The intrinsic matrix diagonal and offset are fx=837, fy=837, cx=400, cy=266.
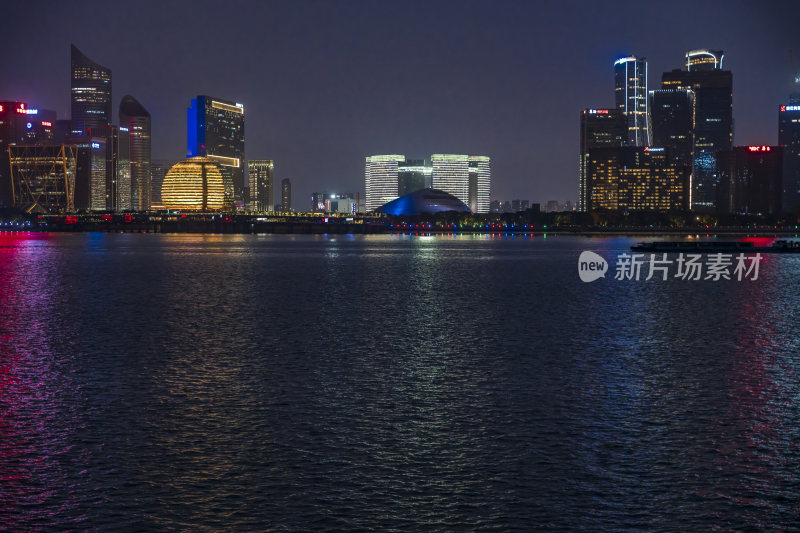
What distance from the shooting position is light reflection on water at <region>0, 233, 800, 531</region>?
13.9 m

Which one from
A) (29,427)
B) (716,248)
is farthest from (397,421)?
(716,248)

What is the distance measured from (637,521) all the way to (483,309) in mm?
36479

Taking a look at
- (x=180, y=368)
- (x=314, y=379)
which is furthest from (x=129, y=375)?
(x=314, y=379)

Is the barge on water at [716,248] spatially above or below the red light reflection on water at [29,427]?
above

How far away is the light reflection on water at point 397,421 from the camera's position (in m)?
13.9

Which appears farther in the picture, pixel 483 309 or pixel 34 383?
pixel 483 309

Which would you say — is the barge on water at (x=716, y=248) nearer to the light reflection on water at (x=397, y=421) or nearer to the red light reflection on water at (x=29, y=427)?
the light reflection on water at (x=397, y=421)

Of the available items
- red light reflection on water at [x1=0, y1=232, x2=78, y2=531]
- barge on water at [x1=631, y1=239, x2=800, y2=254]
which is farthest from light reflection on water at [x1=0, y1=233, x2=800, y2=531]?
barge on water at [x1=631, y1=239, x2=800, y2=254]

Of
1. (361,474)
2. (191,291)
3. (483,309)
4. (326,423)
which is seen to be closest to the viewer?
(361,474)

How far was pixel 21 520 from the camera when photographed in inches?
521

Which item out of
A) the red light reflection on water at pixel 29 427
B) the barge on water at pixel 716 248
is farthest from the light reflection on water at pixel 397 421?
the barge on water at pixel 716 248

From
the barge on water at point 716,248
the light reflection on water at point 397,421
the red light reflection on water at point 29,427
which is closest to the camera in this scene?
the light reflection on water at point 397,421

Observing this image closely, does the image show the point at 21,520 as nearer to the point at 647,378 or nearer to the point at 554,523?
the point at 554,523

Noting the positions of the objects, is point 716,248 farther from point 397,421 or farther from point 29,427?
point 29,427
